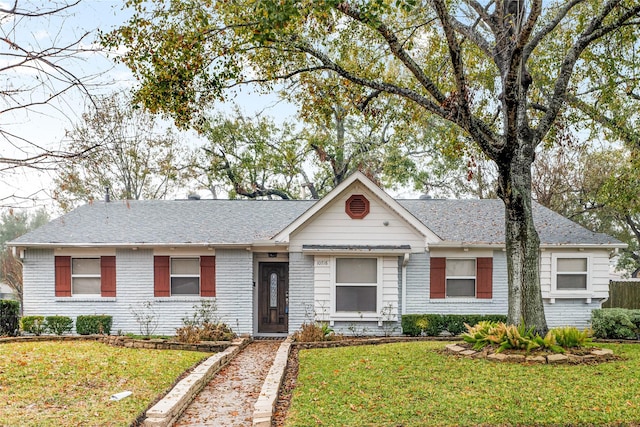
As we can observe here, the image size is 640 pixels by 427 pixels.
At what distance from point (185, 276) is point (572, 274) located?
11680 millimetres

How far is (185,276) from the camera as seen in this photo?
15.9 meters

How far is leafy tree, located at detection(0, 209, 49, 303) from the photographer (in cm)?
2709

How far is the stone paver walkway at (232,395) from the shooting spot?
281 inches

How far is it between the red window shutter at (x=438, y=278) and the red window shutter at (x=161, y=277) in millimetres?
7869

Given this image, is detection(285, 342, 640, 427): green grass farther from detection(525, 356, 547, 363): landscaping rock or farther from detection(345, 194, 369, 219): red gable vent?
detection(345, 194, 369, 219): red gable vent

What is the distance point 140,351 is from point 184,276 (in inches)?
159

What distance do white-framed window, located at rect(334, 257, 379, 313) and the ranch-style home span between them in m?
0.03

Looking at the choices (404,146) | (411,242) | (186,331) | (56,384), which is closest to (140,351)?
(186,331)

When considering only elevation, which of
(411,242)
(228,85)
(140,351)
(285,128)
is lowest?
(140,351)

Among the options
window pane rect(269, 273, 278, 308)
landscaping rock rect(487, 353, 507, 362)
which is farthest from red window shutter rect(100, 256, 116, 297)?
landscaping rock rect(487, 353, 507, 362)

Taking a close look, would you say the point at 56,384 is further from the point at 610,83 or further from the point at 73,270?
the point at 610,83

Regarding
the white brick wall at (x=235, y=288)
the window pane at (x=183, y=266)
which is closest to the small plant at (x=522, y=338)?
the white brick wall at (x=235, y=288)

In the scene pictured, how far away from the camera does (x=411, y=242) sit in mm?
15227

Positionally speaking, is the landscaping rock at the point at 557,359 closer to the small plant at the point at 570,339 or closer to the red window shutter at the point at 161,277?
the small plant at the point at 570,339
